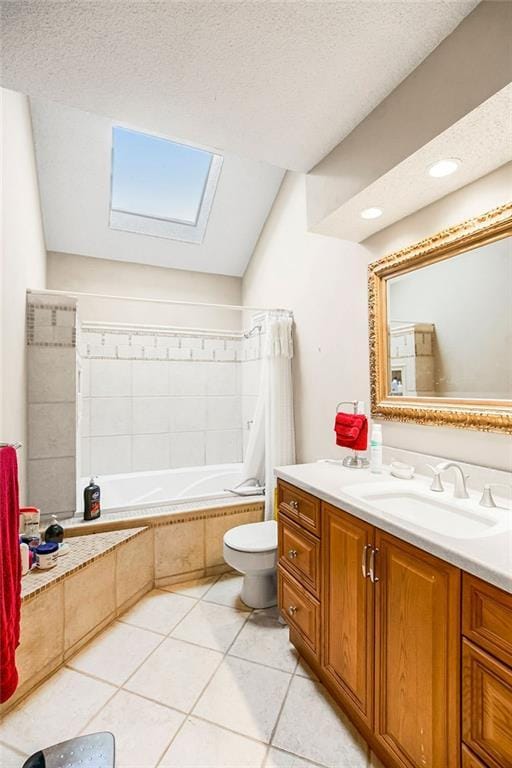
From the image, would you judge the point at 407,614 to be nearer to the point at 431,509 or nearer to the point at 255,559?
the point at 431,509

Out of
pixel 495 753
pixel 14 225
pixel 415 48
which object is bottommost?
pixel 495 753

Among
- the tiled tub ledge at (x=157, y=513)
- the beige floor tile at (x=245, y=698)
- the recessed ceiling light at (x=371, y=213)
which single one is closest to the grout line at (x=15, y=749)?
the beige floor tile at (x=245, y=698)

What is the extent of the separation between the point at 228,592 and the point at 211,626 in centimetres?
33

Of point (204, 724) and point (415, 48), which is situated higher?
point (415, 48)

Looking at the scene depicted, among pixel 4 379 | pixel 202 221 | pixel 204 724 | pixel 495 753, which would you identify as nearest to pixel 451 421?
pixel 495 753

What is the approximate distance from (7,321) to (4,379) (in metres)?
0.29

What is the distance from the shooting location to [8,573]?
3.61 feet

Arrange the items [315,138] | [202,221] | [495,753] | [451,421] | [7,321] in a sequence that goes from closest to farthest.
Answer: [495,753] < [451,421] < [315,138] < [7,321] < [202,221]

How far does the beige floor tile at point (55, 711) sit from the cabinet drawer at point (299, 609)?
822mm

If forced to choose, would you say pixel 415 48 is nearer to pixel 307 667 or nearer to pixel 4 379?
pixel 4 379

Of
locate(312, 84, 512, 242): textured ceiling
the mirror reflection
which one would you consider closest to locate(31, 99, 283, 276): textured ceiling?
locate(312, 84, 512, 242): textured ceiling

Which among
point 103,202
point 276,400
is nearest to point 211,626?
point 276,400

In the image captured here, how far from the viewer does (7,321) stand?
5.80 feet

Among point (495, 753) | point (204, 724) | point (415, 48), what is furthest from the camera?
point (204, 724)
